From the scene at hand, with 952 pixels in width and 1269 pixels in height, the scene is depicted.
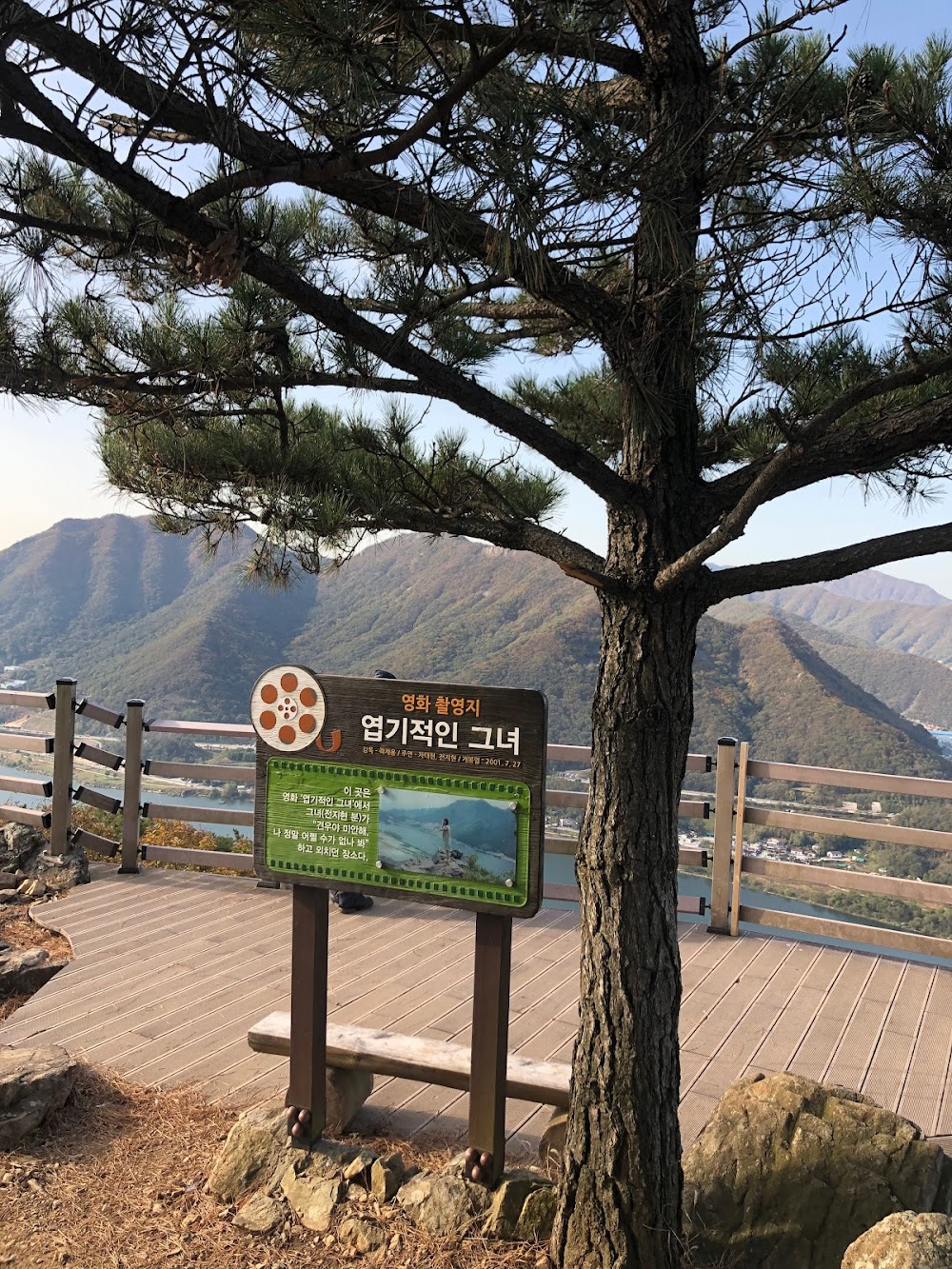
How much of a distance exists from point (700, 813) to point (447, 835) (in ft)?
8.96

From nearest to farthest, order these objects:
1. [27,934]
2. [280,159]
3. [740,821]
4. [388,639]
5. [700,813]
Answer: [280,159] → [27,934] → [740,821] → [700,813] → [388,639]

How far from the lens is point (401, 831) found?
8.04 ft

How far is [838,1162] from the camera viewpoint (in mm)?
2209

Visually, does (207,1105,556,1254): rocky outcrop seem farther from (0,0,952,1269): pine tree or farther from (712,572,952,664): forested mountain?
(712,572,952,664): forested mountain

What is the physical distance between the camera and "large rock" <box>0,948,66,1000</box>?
12.4 feet

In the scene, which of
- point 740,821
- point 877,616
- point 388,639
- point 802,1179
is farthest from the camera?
point 877,616

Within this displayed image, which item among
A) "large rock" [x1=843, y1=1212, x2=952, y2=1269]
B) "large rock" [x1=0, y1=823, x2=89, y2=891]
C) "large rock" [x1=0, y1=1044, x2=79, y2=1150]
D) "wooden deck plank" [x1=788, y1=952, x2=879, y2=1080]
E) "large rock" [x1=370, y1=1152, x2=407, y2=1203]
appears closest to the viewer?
"large rock" [x1=843, y1=1212, x2=952, y2=1269]

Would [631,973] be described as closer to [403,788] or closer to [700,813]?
[403,788]

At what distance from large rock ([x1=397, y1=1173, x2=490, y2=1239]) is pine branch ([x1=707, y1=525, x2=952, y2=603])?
1.59m

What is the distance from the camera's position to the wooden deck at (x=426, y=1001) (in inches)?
122

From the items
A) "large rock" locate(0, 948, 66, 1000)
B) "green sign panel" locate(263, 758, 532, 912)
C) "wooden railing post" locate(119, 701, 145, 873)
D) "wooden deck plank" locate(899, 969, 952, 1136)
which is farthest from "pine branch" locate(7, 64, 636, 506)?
"wooden railing post" locate(119, 701, 145, 873)

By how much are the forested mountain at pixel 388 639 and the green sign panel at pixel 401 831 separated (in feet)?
3.39

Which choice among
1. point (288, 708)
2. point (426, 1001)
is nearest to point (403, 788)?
point (288, 708)

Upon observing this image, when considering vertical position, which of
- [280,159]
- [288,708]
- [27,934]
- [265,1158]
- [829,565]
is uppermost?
[280,159]
